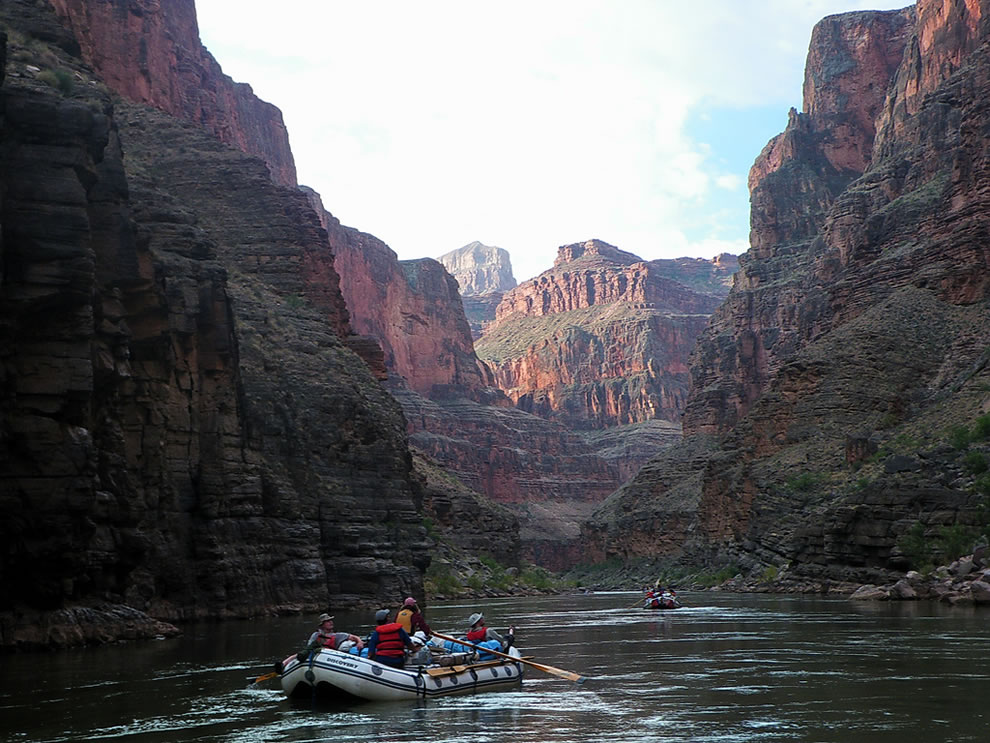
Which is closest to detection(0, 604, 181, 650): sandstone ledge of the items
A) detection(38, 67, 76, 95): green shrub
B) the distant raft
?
detection(38, 67, 76, 95): green shrub

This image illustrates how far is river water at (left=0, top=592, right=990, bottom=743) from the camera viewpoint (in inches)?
822

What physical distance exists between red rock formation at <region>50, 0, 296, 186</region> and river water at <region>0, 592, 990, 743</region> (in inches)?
2089

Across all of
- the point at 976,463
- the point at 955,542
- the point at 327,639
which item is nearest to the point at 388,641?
the point at 327,639

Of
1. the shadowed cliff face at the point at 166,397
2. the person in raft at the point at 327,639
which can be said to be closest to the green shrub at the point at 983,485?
the shadowed cliff face at the point at 166,397

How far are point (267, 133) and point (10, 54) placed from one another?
13511cm

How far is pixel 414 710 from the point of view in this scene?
2427cm

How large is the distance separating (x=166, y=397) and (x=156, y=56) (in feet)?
209

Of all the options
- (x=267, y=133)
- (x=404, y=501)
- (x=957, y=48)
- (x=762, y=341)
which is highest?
(x=267, y=133)

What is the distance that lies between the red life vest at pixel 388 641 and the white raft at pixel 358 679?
458 millimetres

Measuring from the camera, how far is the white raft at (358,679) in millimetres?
24547

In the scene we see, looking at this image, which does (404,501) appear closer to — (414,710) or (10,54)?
(10,54)

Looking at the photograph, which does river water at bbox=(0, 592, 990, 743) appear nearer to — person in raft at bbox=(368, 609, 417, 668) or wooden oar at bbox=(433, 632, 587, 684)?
wooden oar at bbox=(433, 632, 587, 684)

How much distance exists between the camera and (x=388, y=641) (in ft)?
84.2

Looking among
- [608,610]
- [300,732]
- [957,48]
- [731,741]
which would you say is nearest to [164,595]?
[608,610]
